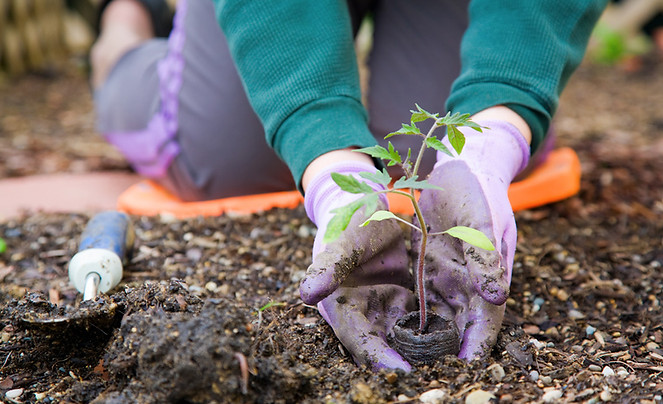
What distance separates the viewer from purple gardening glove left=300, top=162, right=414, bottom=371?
0.93 meters

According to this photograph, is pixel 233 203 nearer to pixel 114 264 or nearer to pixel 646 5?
pixel 114 264

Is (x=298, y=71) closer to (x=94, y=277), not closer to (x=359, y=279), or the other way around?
(x=359, y=279)

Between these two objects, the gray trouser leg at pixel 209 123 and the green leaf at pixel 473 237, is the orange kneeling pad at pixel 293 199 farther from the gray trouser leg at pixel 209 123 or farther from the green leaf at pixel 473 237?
the green leaf at pixel 473 237

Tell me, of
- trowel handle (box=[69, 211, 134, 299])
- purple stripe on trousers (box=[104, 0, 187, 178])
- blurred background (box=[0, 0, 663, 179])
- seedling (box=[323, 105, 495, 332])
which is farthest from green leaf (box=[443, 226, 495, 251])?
blurred background (box=[0, 0, 663, 179])

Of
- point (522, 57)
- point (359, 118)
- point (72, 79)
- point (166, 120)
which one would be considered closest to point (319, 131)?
point (359, 118)

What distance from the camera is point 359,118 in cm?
126

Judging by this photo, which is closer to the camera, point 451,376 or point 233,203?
point 451,376

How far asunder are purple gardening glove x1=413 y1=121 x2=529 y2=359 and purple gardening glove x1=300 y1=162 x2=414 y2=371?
0.07m

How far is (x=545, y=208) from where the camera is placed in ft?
5.94

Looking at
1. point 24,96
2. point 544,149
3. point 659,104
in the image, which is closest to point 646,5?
point 659,104

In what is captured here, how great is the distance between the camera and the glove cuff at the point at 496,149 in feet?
3.63

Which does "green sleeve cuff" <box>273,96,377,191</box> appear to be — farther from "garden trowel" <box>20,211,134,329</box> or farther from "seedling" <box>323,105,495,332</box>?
"garden trowel" <box>20,211,134,329</box>

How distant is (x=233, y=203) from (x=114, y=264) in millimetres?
594

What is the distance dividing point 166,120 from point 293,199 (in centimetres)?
49
